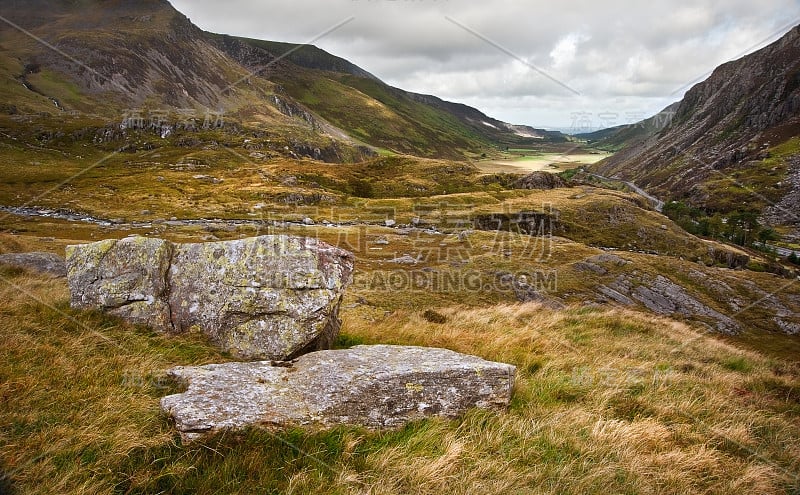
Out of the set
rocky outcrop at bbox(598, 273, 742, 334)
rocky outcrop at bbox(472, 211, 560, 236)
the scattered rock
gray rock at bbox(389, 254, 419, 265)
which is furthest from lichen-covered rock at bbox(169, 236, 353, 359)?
the scattered rock

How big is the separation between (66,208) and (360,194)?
268 ft

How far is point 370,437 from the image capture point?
6.51 m

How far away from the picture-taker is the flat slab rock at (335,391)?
6109mm

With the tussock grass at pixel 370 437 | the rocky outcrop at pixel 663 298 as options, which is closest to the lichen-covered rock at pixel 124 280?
the tussock grass at pixel 370 437

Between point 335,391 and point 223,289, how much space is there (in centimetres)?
469

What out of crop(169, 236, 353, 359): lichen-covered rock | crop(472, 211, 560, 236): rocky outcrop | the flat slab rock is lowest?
crop(472, 211, 560, 236): rocky outcrop

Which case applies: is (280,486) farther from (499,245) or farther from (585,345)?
(499,245)

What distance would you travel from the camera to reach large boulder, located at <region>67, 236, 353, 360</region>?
31.2 ft

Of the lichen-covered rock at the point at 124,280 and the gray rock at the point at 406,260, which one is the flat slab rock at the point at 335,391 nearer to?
the lichen-covered rock at the point at 124,280

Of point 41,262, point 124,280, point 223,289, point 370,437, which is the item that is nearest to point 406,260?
point 41,262

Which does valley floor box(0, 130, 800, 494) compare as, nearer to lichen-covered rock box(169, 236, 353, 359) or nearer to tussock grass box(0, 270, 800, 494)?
tussock grass box(0, 270, 800, 494)

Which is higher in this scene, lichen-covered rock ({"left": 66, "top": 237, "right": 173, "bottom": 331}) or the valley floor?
lichen-covered rock ({"left": 66, "top": 237, "right": 173, "bottom": 331})

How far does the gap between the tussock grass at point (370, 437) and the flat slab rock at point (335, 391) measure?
0.23m

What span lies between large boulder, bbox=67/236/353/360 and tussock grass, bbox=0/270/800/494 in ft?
1.82
